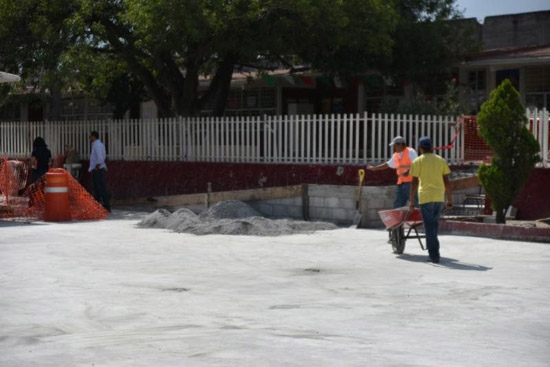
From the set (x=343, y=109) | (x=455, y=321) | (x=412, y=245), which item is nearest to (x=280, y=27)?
(x=412, y=245)

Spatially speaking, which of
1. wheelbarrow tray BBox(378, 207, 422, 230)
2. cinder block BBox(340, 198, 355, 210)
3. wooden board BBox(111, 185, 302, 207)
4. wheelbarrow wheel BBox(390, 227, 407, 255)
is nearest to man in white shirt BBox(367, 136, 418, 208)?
wheelbarrow wheel BBox(390, 227, 407, 255)

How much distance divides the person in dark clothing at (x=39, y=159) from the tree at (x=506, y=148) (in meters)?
12.2

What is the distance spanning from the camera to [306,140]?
68.2ft

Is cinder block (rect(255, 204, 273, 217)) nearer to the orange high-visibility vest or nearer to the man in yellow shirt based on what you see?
the orange high-visibility vest

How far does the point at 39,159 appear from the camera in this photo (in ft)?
77.9

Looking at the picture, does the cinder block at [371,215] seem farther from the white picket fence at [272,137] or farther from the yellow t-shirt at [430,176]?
the yellow t-shirt at [430,176]

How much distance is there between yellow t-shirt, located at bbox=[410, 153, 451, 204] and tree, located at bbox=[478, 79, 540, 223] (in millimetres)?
3958

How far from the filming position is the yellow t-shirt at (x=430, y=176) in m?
12.6

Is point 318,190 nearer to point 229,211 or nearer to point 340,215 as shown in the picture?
point 340,215

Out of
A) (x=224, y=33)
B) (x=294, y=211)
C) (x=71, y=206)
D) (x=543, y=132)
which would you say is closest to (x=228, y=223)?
(x=294, y=211)

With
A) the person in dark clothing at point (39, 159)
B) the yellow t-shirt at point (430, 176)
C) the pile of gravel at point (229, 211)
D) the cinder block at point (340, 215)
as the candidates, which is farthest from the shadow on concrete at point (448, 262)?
the person in dark clothing at point (39, 159)

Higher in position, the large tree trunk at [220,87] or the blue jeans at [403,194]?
the large tree trunk at [220,87]

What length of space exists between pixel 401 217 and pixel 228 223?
15.7ft

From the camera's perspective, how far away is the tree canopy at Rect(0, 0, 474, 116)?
21.8 meters
